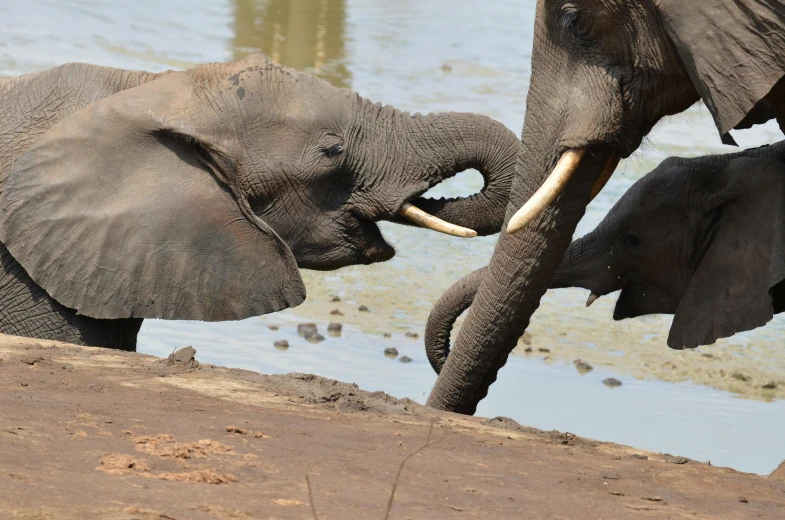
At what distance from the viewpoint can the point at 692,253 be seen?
5.25m

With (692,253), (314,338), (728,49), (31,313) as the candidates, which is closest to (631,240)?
(692,253)

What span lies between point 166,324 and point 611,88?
12.0 ft

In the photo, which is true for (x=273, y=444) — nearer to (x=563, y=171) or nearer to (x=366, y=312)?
(x=563, y=171)

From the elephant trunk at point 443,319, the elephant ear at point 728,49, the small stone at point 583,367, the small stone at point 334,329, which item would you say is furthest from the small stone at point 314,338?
the elephant ear at point 728,49

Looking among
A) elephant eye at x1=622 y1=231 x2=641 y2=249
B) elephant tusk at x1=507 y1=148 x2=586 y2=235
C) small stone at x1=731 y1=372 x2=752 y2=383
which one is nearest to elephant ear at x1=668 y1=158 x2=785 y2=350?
elephant eye at x1=622 y1=231 x2=641 y2=249

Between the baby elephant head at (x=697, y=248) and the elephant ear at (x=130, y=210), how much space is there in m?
1.50

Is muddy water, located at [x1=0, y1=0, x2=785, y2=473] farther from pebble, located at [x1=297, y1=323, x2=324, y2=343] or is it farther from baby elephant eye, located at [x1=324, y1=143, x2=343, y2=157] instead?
baby elephant eye, located at [x1=324, y1=143, x2=343, y2=157]

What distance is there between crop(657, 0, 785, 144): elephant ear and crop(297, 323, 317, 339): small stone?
3.45 meters

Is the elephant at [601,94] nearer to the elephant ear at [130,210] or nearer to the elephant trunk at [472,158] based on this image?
the elephant trunk at [472,158]

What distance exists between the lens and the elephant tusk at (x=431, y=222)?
4.63 metres

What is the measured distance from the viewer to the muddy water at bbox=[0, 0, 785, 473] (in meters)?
6.30

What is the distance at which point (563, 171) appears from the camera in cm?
421

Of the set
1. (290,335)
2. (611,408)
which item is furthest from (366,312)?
(611,408)

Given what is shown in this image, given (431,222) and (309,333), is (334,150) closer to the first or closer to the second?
(431,222)
